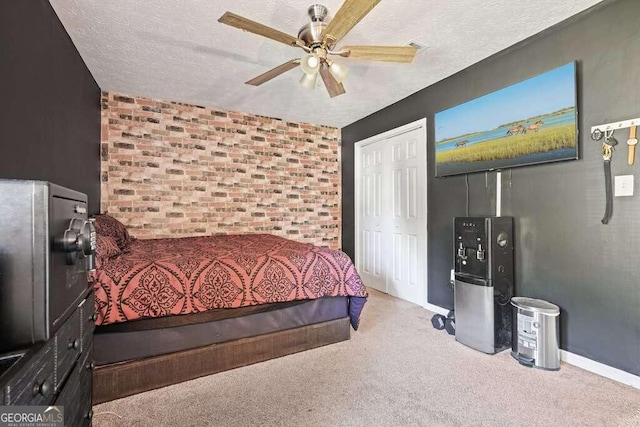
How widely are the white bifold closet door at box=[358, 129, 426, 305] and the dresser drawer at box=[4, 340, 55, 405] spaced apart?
3.38 metres

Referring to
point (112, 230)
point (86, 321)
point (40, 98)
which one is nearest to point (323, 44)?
point (40, 98)

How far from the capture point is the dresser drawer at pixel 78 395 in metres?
0.77

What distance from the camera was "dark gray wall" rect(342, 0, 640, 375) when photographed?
6.50ft

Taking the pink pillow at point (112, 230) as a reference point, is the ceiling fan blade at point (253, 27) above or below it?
above


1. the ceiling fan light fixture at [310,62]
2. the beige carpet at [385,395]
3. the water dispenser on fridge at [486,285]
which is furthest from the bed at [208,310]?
the ceiling fan light fixture at [310,62]

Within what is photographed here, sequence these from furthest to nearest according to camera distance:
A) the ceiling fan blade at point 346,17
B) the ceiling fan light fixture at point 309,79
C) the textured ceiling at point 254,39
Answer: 1. the ceiling fan light fixture at point 309,79
2. the textured ceiling at point 254,39
3. the ceiling fan blade at point 346,17

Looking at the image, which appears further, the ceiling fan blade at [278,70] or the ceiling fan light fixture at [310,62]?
the ceiling fan blade at [278,70]

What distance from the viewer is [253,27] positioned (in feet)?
5.84

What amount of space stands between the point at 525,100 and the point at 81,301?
3.11 meters

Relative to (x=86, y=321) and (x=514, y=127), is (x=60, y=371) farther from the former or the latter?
(x=514, y=127)

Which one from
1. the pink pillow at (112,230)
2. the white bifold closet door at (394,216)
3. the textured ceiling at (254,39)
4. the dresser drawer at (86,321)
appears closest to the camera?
the dresser drawer at (86,321)

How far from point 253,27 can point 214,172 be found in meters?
2.66

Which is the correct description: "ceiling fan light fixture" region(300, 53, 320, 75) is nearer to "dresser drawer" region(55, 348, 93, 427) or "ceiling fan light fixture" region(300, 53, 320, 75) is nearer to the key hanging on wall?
"dresser drawer" region(55, 348, 93, 427)

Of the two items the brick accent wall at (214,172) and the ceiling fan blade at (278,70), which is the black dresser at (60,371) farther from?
the brick accent wall at (214,172)
